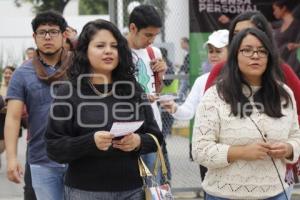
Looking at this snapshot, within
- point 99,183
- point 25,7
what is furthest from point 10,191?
point 25,7

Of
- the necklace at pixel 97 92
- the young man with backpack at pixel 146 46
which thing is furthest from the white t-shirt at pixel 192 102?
the necklace at pixel 97 92

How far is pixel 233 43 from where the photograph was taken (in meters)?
3.73

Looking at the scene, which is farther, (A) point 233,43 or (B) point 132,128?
(A) point 233,43

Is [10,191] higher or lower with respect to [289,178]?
lower

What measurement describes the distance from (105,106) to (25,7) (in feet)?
166

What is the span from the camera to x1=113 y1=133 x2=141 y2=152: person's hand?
3516mm

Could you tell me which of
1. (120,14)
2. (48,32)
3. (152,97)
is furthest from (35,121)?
(120,14)

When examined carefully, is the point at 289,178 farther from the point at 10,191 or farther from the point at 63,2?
the point at 63,2

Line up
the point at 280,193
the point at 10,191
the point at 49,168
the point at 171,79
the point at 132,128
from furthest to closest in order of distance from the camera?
the point at 10,191 → the point at 171,79 → the point at 49,168 → the point at 280,193 → the point at 132,128

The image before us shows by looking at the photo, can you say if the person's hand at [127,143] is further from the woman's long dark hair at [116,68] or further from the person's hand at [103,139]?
the woman's long dark hair at [116,68]

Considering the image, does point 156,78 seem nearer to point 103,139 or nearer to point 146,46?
point 146,46

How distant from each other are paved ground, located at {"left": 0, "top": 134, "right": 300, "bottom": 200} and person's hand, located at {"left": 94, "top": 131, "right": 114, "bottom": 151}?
4.50 m

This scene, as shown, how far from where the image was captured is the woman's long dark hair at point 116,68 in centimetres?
375

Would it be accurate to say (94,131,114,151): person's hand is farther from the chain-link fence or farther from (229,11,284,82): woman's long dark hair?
the chain-link fence
